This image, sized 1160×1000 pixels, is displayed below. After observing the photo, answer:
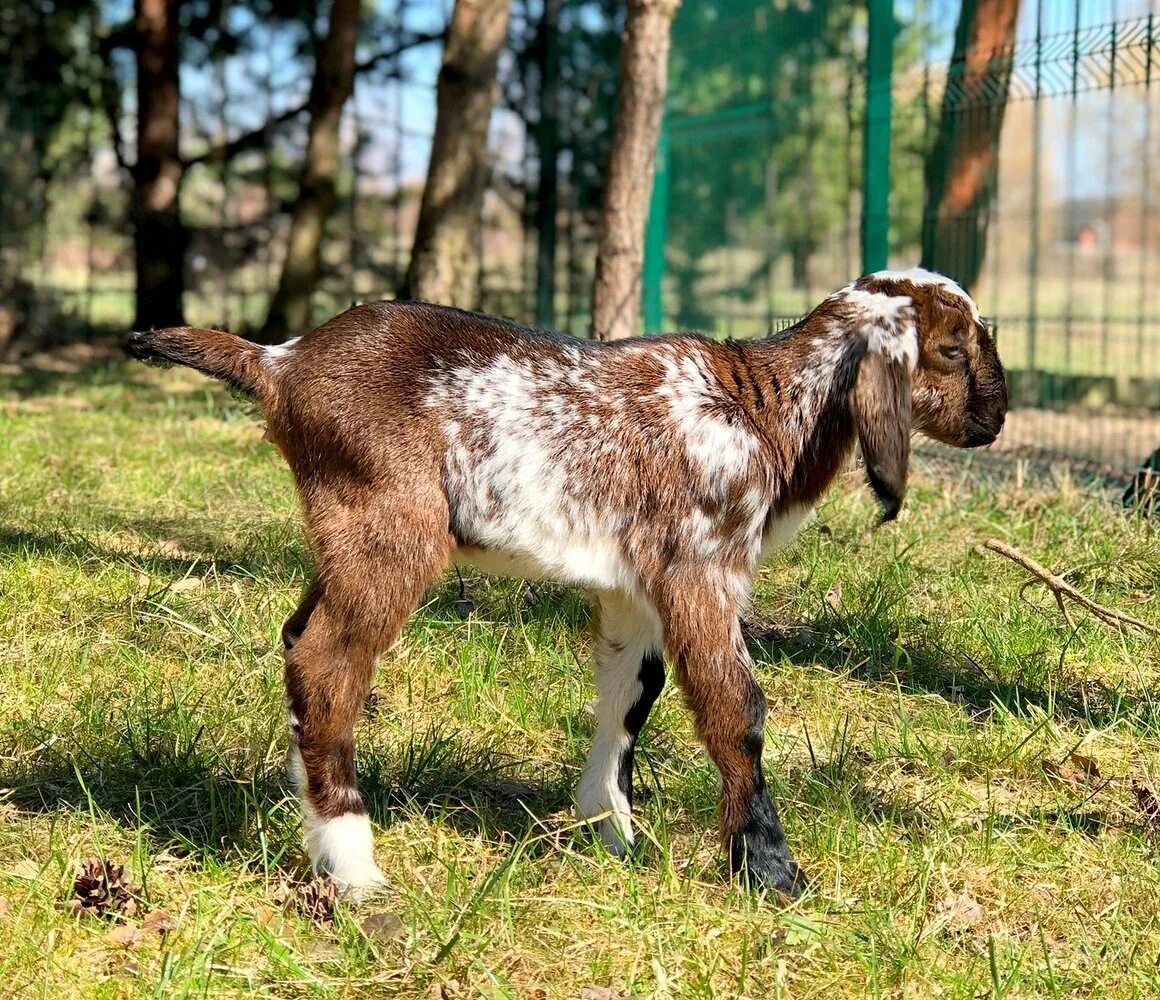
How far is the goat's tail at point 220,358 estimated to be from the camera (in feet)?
11.9

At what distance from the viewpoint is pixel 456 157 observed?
9648mm

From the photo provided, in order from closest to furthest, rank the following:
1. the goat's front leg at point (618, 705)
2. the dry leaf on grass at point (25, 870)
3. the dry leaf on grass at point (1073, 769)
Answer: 1. the dry leaf on grass at point (25, 870)
2. the goat's front leg at point (618, 705)
3. the dry leaf on grass at point (1073, 769)

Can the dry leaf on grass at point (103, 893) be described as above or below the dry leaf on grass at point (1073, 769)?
below

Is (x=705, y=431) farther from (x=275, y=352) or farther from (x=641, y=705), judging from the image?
(x=275, y=352)

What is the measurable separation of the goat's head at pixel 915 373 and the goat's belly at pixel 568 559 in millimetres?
646

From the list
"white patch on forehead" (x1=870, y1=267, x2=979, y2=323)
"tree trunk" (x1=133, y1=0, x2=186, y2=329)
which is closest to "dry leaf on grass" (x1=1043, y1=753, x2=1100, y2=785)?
"white patch on forehead" (x1=870, y1=267, x2=979, y2=323)

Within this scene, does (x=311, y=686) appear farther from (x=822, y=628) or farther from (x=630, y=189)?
(x=630, y=189)

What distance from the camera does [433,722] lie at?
4.41m

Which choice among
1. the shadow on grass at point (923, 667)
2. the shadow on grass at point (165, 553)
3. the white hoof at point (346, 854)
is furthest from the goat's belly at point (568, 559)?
the shadow on grass at point (165, 553)

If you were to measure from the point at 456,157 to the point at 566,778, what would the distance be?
20.6 ft

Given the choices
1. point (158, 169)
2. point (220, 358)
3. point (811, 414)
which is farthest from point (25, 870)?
point (158, 169)

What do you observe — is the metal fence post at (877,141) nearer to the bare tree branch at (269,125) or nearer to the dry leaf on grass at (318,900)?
the dry leaf on grass at (318,900)

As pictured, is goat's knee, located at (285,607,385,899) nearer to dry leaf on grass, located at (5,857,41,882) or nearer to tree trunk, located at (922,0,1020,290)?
dry leaf on grass, located at (5,857,41,882)

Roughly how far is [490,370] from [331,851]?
1.17m
